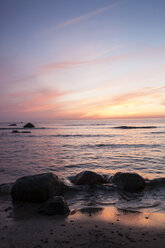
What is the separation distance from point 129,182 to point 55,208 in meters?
3.02

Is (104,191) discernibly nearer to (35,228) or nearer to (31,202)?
(31,202)

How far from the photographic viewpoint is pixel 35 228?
3768 mm

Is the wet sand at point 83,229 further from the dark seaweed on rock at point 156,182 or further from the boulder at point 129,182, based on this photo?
the dark seaweed on rock at point 156,182

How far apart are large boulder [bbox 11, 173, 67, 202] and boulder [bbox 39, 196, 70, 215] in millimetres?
650

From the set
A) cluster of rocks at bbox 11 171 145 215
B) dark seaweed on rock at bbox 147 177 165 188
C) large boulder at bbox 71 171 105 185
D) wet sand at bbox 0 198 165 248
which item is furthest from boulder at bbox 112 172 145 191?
wet sand at bbox 0 198 165 248

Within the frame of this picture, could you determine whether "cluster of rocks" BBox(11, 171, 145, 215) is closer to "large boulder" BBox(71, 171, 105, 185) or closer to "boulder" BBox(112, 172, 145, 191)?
"boulder" BBox(112, 172, 145, 191)

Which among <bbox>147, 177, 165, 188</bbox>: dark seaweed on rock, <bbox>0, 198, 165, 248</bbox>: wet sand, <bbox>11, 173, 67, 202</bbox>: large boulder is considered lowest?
<bbox>147, 177, 165, 188</bbox>: dark seaweed on rock

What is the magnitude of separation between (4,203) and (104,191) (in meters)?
3.12

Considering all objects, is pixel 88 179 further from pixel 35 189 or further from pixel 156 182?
pixel 156 182

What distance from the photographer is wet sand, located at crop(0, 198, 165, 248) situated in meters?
3.21

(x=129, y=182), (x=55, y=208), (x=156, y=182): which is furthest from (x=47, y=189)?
(x=156, y=182)

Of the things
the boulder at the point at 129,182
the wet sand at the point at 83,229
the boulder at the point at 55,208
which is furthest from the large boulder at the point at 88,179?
the boulder at the point at 55,208

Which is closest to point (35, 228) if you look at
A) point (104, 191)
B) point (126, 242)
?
point (126, 242)

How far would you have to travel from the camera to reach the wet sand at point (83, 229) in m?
3.21
